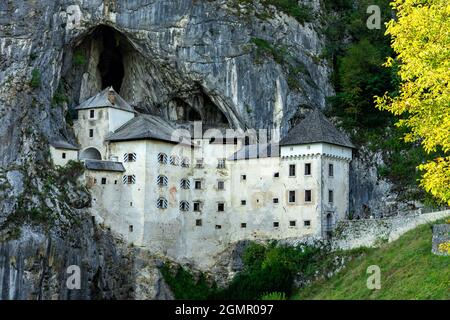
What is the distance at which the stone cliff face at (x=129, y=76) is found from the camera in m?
68.2

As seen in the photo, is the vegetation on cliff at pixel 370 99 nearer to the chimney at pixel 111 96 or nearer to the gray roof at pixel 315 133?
the gray roof at pixel 315 133

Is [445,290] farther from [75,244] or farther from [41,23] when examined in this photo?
[41,23]

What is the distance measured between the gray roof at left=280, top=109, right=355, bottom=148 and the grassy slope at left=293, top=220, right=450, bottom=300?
34.3ft

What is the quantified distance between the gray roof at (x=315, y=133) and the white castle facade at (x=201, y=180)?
10 cm

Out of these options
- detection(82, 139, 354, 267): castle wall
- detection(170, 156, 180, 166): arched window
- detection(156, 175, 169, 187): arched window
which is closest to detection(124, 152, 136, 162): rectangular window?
detection(82, 139, 354, 267): castle wall

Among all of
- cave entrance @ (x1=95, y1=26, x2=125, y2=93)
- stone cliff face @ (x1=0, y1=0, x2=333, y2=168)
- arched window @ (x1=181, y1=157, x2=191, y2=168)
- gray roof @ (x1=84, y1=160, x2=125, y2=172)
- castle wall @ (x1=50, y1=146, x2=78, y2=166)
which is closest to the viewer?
castle wall @ (x1=50, y1=146, x2=78, y2=166)

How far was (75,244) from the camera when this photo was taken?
2635 inches

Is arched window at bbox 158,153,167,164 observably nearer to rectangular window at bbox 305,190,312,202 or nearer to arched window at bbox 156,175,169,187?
arched window at bbox 156,175,169,187

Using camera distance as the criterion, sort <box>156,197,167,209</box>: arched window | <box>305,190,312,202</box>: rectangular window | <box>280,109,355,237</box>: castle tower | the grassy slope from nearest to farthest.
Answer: the grassy slope, <box>280,109,355,237</box>: castle tower, <box>305,190,312,202</box>: rectangular window, <box>156,197,167,209</box>: arched window

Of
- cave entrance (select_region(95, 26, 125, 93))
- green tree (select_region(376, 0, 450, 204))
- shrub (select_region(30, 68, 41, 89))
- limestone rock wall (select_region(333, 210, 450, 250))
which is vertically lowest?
limestone rock wall (select_region(333, 210, 450, 250))

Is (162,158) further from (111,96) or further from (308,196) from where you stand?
(308,196)

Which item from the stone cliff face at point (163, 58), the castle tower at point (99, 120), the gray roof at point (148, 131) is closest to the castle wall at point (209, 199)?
the gray roof at point (148, 131)

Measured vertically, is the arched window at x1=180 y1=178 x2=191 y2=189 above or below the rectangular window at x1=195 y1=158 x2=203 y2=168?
below

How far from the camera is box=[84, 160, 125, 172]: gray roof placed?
230 ft
